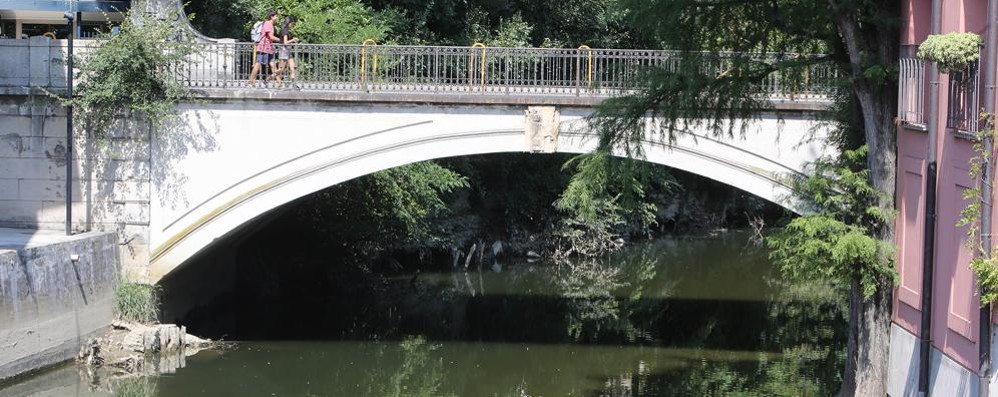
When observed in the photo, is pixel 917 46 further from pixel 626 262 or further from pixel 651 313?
pixel 626 262

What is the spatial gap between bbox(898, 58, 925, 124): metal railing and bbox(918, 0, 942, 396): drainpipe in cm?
15

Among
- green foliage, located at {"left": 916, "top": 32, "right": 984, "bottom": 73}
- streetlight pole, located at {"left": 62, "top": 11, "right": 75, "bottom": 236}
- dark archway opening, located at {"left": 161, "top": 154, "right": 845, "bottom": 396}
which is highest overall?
green foliage, located at {"left": 916, "top": 32, "right": 984, "bottom": 73}

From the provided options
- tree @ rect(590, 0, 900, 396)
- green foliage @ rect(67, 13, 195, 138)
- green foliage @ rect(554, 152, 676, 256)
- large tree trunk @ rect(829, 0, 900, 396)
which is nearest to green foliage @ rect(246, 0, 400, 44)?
green foliage @ rect(554, 152, 676, 256)

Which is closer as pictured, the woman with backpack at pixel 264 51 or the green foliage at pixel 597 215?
the woman with backpack at pixel 264 51

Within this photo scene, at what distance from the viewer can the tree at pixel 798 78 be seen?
12.6 m

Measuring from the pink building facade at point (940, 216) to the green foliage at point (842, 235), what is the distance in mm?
249

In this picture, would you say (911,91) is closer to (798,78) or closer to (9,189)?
(798,78)

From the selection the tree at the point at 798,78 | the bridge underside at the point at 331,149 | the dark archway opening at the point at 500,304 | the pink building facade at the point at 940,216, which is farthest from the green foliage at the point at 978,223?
the bridge underside at the point at 331,149

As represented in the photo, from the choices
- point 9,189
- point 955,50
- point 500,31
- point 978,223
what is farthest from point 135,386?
point 500,31

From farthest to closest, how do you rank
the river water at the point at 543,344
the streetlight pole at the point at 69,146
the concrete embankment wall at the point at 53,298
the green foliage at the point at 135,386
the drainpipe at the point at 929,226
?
the streetlight pole at the point at 69,146 → the river water at the point at 543,344 → the green foliage at the point at 135,386 → the concrete embankment wall at the point at 53,298 → the drainpipe at the point at 929,226

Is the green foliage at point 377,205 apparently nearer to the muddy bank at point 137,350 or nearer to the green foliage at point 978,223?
the muddy bank at point 137,350

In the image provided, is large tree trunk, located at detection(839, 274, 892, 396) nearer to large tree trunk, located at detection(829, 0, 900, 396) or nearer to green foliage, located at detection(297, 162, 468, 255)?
large tree trunk, located at detection(829, 0, 900, 396)

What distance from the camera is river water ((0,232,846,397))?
55.3 ft

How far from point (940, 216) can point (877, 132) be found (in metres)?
1.36
